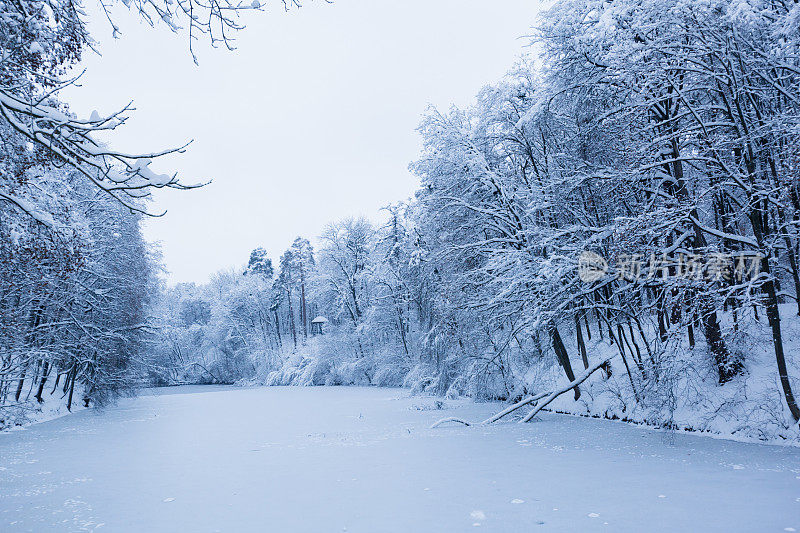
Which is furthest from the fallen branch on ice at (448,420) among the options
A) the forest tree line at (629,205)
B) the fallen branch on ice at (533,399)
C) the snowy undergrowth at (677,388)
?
the forest tree line at (629,205)

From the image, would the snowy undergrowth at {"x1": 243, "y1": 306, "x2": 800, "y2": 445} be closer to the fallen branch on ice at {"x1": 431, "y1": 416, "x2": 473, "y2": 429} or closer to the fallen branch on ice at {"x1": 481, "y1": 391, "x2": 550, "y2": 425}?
the fallen branch on ice at {"x1": 481, "y1": 391, "x2": 550, "y2": 425}

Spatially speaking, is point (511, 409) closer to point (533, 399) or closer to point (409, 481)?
point (533, 399)

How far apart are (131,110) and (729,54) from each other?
10.3m

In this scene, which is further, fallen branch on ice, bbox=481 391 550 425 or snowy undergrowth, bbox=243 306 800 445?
fallen branch on ice, bbox=481 391 550 425

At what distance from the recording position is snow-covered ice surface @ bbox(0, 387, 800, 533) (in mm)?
6617

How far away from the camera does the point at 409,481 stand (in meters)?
8.86

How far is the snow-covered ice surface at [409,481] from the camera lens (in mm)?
6617

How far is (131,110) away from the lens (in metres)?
3.38

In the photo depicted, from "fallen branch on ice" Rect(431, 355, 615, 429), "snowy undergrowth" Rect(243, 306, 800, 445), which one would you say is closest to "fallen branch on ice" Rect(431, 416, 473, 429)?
"fallen branch on ice" Rect(431, 355, 615, 429)

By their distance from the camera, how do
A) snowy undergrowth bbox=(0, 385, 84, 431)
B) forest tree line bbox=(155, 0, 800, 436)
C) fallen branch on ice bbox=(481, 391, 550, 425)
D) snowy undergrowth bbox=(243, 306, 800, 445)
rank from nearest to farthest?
1. forest tree line bbox=(155, 0, 800, 436)
2. snowy undergrowth bbox=(243, 306, 800, 445)
3. fallen branch on ice bbox=(481, 391, 550, 425)
4. snowy undergrowth bbox=(0, 385, 84, 431)

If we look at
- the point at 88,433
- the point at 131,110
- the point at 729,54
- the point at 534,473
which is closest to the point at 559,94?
the point at 729,54

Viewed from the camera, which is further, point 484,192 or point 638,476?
point 484,192

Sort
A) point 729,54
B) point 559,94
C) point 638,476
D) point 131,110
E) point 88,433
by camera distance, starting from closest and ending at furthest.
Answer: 1. point 131,110
2. point 638,476
3. point 729,54
4. point 559,94
5. point 88,433

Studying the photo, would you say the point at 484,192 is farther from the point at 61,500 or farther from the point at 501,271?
the point at 61,500
